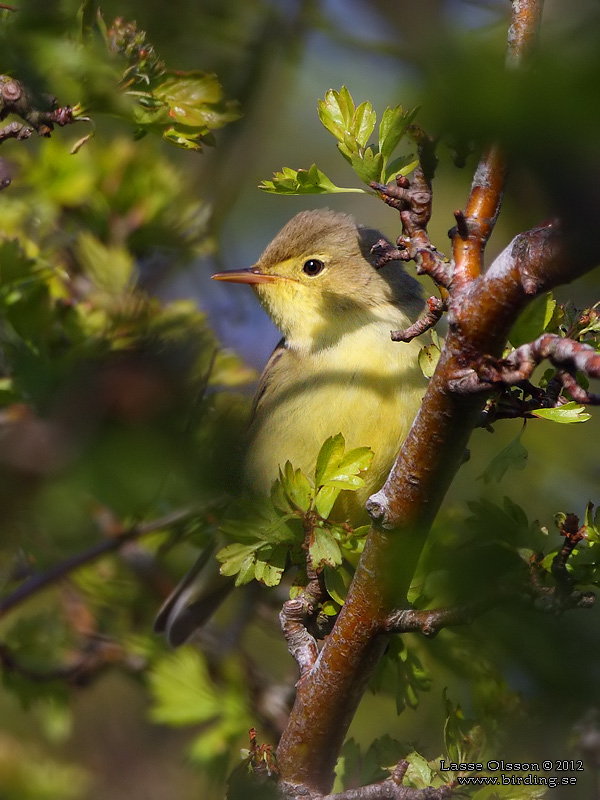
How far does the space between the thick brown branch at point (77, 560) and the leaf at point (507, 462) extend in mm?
1342

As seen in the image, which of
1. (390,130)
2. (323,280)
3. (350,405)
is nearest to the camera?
(390,130)

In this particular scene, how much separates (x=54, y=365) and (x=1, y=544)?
61cm

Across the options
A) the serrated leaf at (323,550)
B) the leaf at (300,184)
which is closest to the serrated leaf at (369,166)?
the leaf at (300,184)

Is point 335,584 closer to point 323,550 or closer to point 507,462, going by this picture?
point 323,550

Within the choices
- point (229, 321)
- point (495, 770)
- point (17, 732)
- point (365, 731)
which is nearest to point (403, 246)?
point (495, 770)

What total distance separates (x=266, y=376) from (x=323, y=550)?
1.44m

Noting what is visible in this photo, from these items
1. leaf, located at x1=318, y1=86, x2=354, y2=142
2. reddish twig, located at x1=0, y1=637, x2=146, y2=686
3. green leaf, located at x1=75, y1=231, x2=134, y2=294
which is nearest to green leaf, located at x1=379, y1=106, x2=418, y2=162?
leaf, located at x1=318, y1=86, x2=354, y2=142

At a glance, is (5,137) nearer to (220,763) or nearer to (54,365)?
(54,365)

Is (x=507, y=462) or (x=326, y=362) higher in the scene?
(x=326, y=362)

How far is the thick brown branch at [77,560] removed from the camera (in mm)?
3133

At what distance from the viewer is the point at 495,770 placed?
2.10 meters

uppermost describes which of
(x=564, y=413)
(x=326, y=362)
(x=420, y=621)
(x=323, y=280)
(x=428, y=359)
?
(x=323, y=280)

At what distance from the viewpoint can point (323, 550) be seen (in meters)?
2.19

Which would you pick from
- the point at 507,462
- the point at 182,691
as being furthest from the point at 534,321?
the point at 182,691
